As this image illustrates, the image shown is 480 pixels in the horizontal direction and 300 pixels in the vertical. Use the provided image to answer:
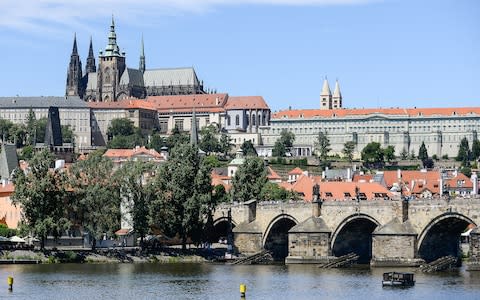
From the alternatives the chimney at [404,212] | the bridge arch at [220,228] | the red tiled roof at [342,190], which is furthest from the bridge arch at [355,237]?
the red tiled roof at [342,190]

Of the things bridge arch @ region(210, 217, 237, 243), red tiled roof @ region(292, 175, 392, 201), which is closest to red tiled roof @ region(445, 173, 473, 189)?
red tiled roof @ region(292, 175, 392, 201)

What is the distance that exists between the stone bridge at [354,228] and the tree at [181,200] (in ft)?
14.3

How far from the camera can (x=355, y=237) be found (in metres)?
97.5

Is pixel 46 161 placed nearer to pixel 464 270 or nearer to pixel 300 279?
pixel 300 279

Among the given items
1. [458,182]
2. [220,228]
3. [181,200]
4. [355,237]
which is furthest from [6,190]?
[458,182]

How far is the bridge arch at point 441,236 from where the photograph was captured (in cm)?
8654

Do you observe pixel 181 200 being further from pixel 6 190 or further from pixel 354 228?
pixel 6 190

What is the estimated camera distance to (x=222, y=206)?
4284 inches

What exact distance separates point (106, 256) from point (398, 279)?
28.9 m

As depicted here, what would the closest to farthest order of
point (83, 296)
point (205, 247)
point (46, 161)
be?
point (83, 296) < point (46, 161) < point (205, 247)

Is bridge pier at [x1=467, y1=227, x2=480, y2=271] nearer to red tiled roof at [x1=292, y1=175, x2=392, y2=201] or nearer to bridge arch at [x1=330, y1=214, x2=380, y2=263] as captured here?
bridge arch at [x1=330, y1=214, x2=380, y2=263]

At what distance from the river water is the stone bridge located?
2.42 meters

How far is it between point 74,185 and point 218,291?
2809cm

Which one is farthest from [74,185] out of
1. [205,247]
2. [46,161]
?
[205,247]
